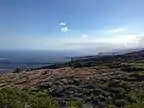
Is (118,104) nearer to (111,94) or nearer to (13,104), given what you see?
(111,94)

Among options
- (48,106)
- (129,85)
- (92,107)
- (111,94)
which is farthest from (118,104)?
(48,106)

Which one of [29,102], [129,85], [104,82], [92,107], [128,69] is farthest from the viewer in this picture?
[128,69]

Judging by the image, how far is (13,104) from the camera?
2412 cm

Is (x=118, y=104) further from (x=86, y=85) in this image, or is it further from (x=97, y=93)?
(x=86, y=85)

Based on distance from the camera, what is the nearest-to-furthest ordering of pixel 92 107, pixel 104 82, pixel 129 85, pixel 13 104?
pixel 13 104 < pixel 92 107 < pixel 129 85 < pixel 104 82

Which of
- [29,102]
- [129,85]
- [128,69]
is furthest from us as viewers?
[128,69]

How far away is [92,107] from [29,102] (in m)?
18.3

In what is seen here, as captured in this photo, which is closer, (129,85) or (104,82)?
(129,85)

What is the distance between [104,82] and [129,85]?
8.96 m

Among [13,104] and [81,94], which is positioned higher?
[13,104]

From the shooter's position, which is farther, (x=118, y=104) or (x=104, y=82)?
(x=104, y=82)

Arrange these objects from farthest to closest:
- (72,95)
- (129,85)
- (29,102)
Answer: (129,85) → (72,95) → (29,102)

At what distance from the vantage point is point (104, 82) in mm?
67562

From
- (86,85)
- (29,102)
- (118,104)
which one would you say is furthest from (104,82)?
(29,102)
